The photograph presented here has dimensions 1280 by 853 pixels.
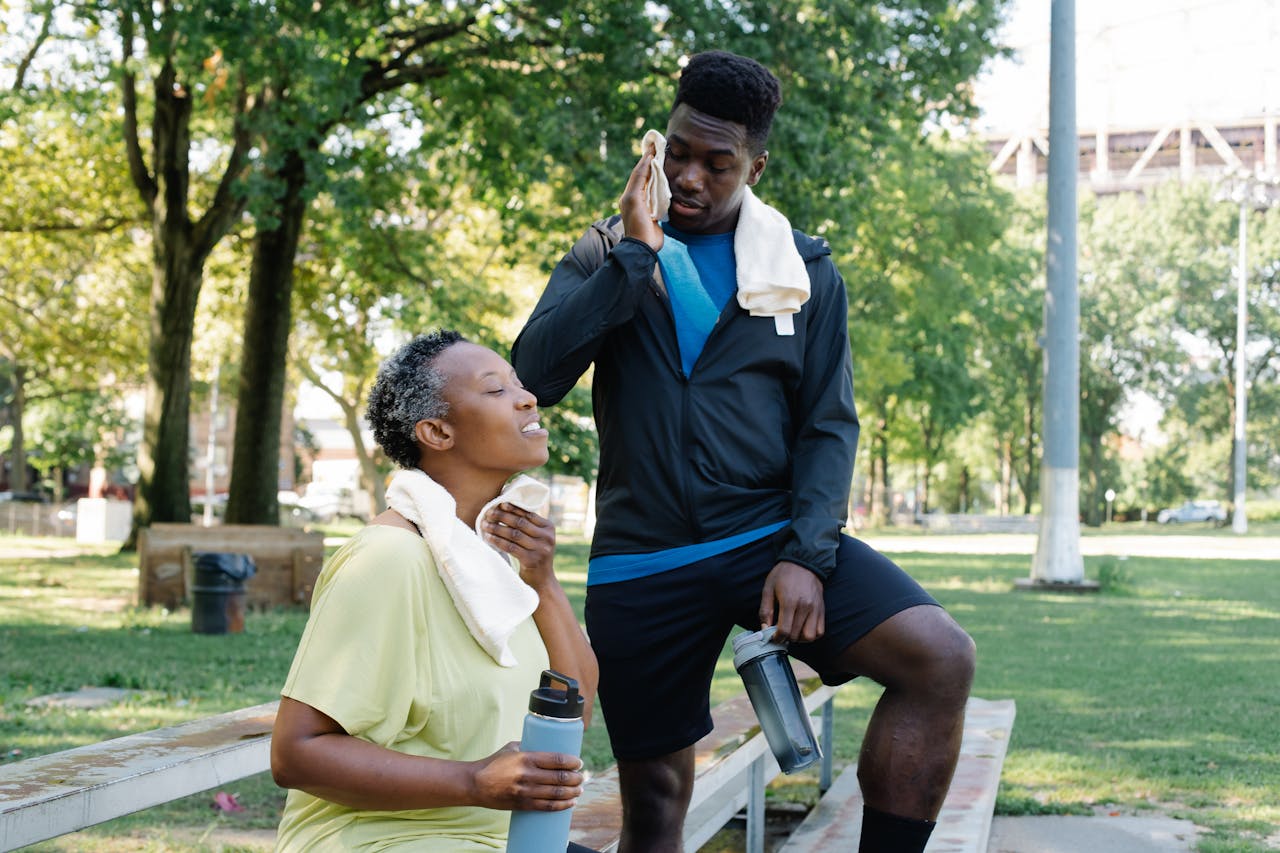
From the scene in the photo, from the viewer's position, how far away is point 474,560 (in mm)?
2453

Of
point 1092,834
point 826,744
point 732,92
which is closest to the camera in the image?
point 732,92

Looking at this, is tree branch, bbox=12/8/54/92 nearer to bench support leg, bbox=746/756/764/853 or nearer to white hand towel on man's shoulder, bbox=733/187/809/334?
bench support leg, bbox=746/756/764/853

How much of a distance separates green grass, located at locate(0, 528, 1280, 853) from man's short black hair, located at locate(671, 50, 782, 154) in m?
3.31

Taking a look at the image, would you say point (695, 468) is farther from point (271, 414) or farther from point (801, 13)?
point (271, 414)

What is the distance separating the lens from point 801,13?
1691 cm

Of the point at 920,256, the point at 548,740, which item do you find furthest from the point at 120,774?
the point at 920,256

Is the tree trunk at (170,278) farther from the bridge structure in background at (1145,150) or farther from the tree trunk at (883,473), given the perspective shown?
the bridge structure in background at (1145,150)

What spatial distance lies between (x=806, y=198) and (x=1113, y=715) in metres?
9.12

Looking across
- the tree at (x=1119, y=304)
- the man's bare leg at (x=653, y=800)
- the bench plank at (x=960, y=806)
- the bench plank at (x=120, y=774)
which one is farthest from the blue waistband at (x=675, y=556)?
the tree at (x=1119, y=304)

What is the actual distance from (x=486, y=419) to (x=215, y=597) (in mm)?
10523

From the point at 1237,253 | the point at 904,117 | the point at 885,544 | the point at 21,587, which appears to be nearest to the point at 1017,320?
the point at 885,544

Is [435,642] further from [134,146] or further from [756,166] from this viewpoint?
[134,146]

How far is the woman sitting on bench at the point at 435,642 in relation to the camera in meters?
2.25

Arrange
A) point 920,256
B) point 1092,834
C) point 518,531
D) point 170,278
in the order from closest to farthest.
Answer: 1. point 518,531
2. point 1092,834
3. point 170,278
4. point 920,256
